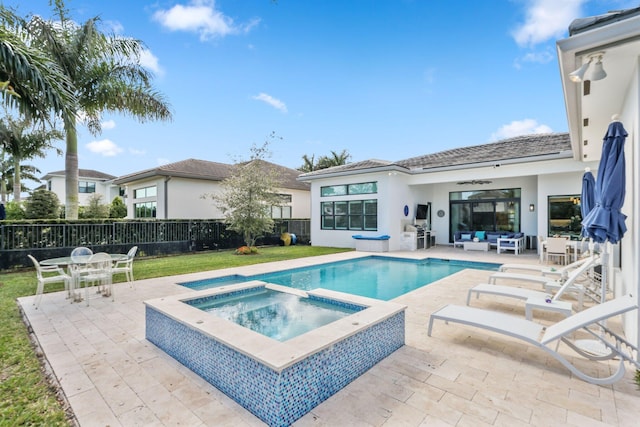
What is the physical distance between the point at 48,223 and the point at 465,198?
18454 mm

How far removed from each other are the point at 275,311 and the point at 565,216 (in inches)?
510

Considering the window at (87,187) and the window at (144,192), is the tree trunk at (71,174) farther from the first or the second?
the window at (87,187)

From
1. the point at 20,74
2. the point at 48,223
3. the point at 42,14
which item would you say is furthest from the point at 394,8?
the point at 48,223

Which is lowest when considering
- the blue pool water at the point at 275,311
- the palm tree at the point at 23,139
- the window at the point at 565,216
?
the blue pool water at the point at 275,311

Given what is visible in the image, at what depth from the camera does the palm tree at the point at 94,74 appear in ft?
34.9

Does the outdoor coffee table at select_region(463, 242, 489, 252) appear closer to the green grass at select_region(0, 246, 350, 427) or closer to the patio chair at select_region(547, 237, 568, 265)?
the patio chair at select_region(547, 237, 568, 265)

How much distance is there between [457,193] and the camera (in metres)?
17.1

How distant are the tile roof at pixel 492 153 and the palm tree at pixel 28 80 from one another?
37.8ft

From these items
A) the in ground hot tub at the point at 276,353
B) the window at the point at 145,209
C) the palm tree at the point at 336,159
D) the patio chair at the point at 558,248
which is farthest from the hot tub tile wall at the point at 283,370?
the palm tree at the point at 336,159

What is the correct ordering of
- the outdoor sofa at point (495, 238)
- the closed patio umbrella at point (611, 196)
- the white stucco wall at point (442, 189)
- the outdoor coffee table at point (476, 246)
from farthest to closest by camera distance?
the outdoor coffee table at point (476, 246), the outdoor sofa at point (495, 238), the white stucco wall at point (442, 189), the closed patio umbrella at point (611, 196)

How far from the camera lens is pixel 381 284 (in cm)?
864

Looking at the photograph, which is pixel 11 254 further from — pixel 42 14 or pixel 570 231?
pixel 570 231

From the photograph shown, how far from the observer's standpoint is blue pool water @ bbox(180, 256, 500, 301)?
8117 millimetres

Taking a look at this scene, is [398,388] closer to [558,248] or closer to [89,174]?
[558,248]
